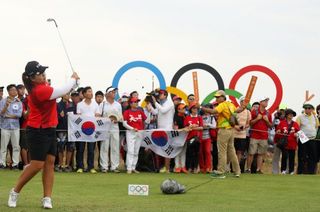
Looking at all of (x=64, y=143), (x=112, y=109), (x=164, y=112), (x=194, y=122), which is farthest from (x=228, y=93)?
(x=64, y=143)

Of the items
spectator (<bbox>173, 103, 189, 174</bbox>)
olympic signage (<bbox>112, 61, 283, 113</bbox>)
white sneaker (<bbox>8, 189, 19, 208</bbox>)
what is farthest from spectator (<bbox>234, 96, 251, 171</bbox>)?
white sneaker (<bbox>8, 189, 19, 208</bbox>)

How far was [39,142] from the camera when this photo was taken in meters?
8.87

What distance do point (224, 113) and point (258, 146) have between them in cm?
338

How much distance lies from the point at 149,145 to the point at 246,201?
7.62 m

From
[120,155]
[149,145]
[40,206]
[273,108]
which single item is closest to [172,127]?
[149,145]

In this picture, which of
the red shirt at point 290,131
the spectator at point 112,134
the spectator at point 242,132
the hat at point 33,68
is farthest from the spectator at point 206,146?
the hat at point 33,68

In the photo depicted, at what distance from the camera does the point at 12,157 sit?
1695cm

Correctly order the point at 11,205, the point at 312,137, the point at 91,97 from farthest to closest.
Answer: the point at 312,137 → the point at 91,97 → the point at 11,205

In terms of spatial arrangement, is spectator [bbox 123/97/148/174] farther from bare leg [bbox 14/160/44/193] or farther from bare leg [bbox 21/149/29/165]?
bare leg [bbox 14/160/44/193]

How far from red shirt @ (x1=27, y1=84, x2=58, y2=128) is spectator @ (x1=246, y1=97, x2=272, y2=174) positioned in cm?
974

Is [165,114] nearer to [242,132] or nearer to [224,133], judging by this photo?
[242,132]

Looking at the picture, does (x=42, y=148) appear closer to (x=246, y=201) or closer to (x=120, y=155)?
(x=246, y=201)

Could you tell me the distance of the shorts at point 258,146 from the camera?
709 inches

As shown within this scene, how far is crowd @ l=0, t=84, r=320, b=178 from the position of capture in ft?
55.4
